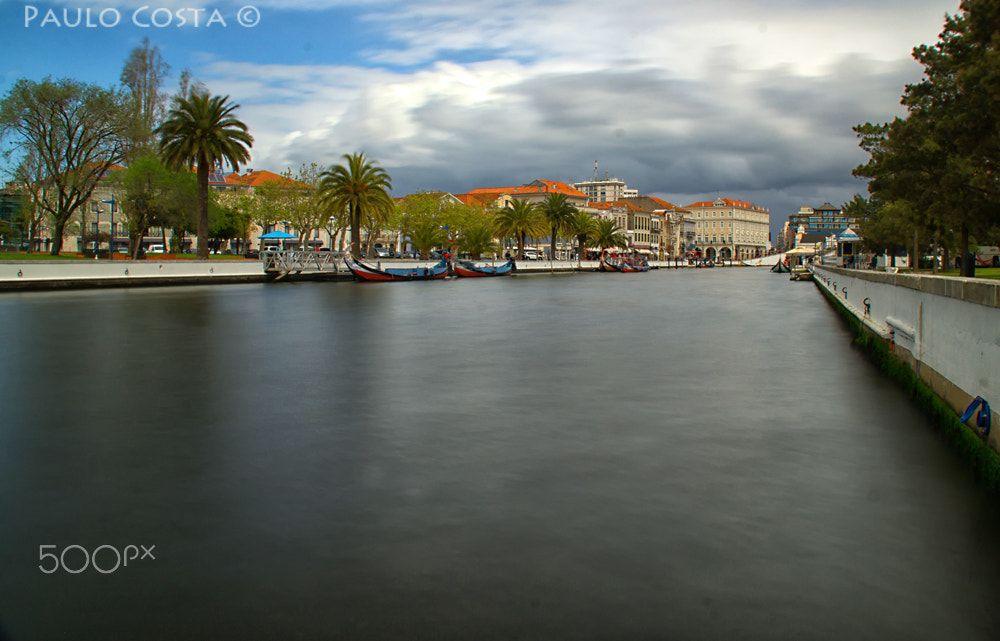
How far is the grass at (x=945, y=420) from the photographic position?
6692 mm

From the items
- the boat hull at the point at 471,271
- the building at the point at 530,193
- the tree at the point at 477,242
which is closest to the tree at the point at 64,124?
the boat hull at the point at 471,271

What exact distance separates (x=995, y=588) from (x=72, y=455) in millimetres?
7148

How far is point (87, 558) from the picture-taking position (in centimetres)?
495

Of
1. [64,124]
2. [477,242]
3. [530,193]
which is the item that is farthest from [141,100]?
[530,193]

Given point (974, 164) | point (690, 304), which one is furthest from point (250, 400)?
point (974, 164)

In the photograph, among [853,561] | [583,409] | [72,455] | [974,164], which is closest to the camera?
[853,561]

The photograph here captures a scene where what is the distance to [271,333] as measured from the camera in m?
19.9

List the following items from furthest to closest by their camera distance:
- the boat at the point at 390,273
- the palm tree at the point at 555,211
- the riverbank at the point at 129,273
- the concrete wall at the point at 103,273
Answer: the palm tree at the point at 555,211
the boat at the point at 390,273
the riverbank at the point at 129,273
the concrete wall at the point at 103,273

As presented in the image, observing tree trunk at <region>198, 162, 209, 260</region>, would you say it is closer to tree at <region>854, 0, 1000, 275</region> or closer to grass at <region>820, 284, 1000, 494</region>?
tree at <region>854, 0, 1000, 275</region>

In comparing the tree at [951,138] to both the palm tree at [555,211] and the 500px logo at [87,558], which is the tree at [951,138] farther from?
the palm tree at [555,211]

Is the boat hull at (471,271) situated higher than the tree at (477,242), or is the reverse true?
the tree at (477,242)

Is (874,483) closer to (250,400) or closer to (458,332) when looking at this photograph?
(250,400)

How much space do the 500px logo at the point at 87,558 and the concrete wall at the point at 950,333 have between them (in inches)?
248

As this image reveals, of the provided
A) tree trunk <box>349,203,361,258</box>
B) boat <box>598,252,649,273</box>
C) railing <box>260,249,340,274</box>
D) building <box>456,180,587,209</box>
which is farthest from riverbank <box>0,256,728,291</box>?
building <box>456,180,587,209</box>
